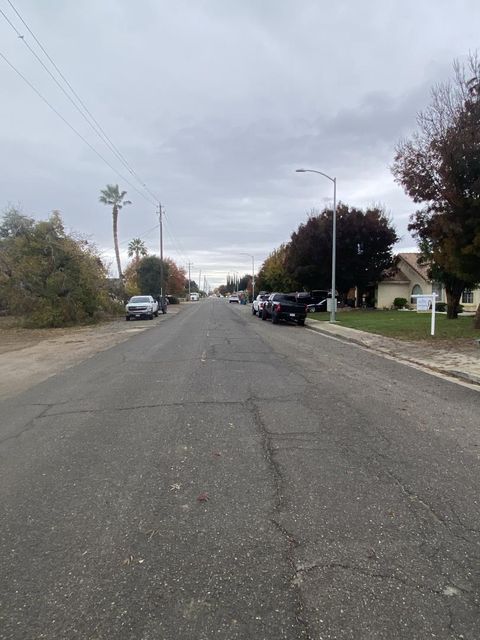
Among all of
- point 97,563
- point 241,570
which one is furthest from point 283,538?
point 97,563

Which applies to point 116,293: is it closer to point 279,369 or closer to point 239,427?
point 279,369

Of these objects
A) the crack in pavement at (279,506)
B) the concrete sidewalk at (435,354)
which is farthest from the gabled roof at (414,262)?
the crack in pavement at (279,506)

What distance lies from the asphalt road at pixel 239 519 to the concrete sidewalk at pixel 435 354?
3252 millimetres

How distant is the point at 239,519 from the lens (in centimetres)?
365

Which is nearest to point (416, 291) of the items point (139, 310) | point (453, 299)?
point (453, 299)

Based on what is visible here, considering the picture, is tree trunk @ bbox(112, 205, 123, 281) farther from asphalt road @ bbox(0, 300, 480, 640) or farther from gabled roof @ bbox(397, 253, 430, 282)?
asphalt road @ bbox(0, 300, 480, 640)

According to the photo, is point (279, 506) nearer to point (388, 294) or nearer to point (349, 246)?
point (349, 246)

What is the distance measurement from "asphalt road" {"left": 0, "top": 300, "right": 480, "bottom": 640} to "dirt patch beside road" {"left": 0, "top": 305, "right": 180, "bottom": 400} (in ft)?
9.96

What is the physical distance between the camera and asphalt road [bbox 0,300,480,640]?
2.62m

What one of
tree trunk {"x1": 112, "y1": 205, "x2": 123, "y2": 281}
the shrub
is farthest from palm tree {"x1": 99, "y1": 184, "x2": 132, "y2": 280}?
Answer: the shrub

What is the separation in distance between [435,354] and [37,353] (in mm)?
12149

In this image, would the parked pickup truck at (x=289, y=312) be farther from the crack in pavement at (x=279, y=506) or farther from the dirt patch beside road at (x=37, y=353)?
the crack in pavement at (x=279, y=506)

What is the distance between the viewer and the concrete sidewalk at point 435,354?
10716 millimetres

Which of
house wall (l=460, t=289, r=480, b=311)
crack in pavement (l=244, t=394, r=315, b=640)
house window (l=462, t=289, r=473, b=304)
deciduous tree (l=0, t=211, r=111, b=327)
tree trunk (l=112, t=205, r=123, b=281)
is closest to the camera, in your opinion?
crack in pavement (l=244, t=394, r=315, b=640)
